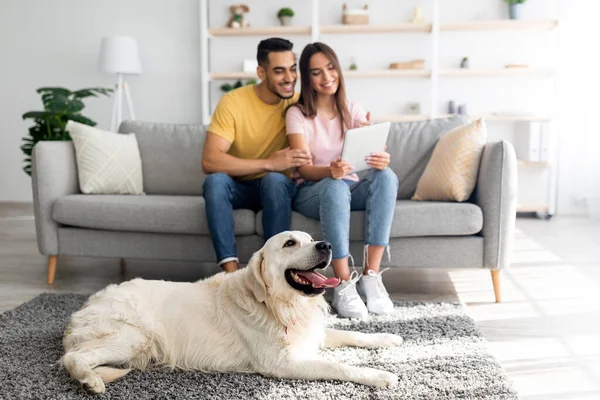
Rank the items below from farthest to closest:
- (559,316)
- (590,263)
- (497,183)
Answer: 1. (590,263)
2. (497,183)
3. (559,316)

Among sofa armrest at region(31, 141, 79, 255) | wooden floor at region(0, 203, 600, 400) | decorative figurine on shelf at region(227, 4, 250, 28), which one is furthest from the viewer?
decorative figurine on shelf at region(227, 4, 250, 28)

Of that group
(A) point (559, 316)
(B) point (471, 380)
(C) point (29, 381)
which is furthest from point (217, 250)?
(A) point (559, 316)

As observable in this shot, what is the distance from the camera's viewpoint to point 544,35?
4.99 meters

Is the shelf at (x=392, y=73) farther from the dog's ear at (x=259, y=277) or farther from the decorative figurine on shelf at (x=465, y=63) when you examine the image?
the dog's ear at (x=259, y=277)

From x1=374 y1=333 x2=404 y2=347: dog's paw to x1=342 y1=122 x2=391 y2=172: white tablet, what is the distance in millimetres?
707

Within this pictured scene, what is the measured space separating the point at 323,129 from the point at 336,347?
40.8 inches

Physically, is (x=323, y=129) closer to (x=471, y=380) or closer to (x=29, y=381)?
(x=471, y=380)

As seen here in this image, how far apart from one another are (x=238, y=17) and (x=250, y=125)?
2838mm

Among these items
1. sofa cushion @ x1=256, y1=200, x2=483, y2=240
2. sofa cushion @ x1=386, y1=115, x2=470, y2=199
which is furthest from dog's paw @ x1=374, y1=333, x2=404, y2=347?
sofa cushion @ x1=386, y1=115, x2=470, y2=199

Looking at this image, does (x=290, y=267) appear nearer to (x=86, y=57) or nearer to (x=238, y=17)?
(x=238, y=17)

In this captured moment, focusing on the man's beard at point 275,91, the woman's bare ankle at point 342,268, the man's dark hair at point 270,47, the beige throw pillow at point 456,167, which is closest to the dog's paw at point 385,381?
the woman's bare ankle at point 342,268

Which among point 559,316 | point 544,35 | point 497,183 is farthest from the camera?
point 544,35

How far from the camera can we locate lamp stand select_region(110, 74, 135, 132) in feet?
17.1

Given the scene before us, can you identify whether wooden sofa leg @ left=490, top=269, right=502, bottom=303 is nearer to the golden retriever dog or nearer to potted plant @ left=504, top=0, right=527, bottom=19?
the golden retriever dog
